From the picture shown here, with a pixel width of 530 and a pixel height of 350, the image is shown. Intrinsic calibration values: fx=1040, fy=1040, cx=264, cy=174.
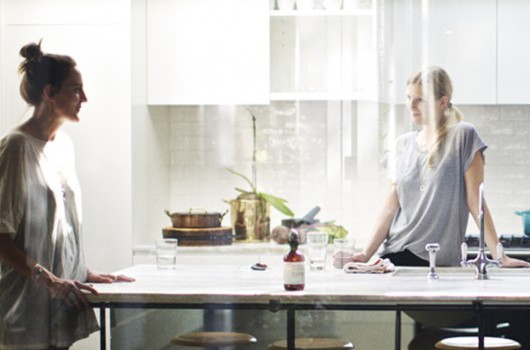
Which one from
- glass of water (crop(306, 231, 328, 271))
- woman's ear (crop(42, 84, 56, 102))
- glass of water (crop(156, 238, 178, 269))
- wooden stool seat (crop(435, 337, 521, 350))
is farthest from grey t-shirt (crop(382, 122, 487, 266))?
woman's ear (crop(42, 84, 56, 102))

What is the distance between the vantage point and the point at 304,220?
3.66 meters

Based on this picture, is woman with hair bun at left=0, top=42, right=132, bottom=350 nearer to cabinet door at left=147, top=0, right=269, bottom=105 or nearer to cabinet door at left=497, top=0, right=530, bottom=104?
cabinet door at left=147, top=0, right=269, bottom=105

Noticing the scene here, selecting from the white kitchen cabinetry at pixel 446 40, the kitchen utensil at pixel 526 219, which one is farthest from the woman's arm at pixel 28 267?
the kitchen utensil at pixel 526 219

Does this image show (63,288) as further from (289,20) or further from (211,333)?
(289,20)

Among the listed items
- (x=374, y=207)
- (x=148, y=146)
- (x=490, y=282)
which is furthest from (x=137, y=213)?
(x=490, y=282)

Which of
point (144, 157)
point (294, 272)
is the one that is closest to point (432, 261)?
point (294, 272)

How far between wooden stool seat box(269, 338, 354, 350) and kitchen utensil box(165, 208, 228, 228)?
27.2 inches

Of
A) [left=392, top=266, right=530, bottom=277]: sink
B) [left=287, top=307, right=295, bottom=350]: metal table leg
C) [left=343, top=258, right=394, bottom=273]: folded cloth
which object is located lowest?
[left=287, top=307, right=295, bottom=350]: metal table leg

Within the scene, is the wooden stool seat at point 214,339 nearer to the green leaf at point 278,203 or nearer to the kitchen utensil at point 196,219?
the kitchen utensil at point 196,219

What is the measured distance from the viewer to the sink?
128 inches

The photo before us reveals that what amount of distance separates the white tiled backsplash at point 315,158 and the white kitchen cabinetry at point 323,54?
2.4 inches

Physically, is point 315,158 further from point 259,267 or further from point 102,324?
point 102,324

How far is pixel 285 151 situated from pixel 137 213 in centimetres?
58

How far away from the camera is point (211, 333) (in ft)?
10.2
